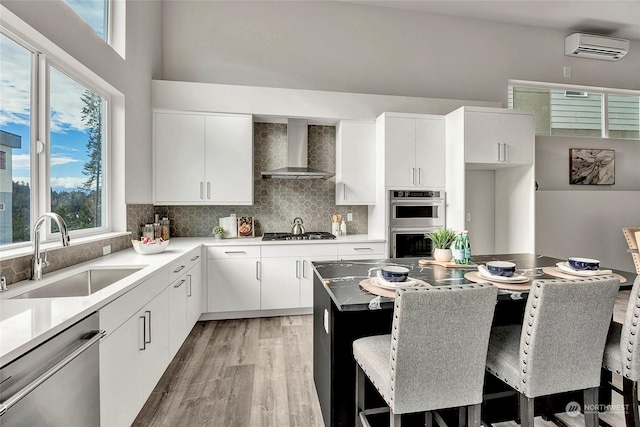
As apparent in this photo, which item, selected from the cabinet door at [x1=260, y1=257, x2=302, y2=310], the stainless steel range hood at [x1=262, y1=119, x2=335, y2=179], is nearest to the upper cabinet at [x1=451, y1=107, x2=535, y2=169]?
the stainless steel range hood at [x1=262, y1=119, x2=335, y2=179]

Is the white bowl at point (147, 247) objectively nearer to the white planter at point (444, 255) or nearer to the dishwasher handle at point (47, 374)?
the dishwasher handle at point (47, 374)

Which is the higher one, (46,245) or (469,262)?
(46,245)

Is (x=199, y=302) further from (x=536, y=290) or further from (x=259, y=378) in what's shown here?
(x=536, y=290)

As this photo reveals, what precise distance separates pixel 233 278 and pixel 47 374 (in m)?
2.39

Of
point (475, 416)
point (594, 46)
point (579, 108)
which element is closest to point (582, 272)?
point (475, 416)

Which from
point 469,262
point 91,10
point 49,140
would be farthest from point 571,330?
point 91,10

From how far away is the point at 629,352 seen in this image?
142 centimetres

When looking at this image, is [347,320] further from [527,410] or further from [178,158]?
[178,158]

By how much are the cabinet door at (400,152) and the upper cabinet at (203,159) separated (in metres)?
1.61

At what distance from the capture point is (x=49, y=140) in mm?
2066

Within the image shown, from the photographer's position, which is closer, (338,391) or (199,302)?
(338,391)

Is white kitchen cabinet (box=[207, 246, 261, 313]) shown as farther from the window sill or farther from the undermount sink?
the undermount sink

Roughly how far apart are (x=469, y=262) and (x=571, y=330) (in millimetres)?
798

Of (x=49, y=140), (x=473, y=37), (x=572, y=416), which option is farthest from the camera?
(x=473, y=37)
